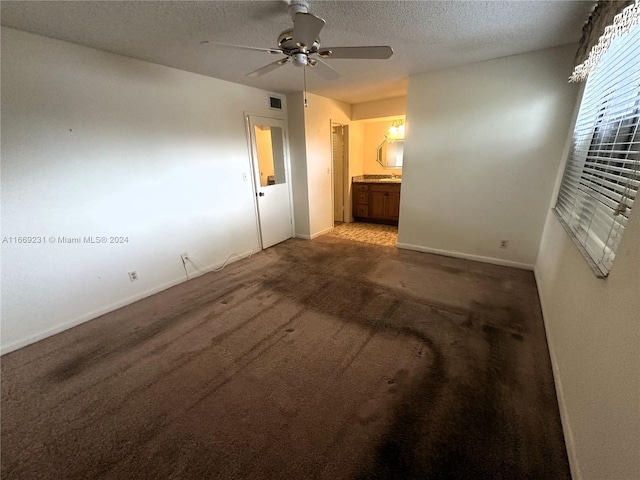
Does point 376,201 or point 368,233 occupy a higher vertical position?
point 376,201

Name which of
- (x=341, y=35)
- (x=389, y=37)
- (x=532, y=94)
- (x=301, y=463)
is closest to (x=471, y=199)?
(x=532, y=94)

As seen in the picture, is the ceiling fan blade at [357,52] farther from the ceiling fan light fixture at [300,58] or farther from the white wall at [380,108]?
the white wall at [380,108]

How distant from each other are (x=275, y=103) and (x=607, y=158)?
3748 mm

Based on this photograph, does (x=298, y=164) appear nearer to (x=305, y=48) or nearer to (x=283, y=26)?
(x=283, y=26)

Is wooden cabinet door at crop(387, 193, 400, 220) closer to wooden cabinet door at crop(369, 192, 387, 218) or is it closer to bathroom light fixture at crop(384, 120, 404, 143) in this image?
wooden cabinet door at crop(369, 192, 387, 218)

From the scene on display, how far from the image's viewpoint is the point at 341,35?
213 centimetres

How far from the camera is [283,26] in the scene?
Result: 199cm

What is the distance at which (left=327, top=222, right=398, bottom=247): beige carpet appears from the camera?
4457 millimetres

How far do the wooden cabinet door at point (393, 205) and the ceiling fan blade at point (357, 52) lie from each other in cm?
357

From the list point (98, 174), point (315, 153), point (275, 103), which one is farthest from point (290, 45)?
point (315, 153)

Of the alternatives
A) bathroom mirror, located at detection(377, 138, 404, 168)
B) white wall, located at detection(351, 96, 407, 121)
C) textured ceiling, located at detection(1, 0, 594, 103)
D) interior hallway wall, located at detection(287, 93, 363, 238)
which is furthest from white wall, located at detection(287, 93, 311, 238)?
bathroom mirror, located at detection(377, 138, 404, 168)

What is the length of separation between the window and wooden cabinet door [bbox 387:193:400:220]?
294cm

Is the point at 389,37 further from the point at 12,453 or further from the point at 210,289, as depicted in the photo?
the point at 12,453

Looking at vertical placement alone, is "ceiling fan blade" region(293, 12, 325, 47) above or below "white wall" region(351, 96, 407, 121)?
below
